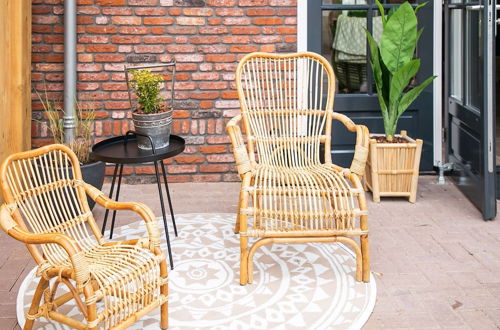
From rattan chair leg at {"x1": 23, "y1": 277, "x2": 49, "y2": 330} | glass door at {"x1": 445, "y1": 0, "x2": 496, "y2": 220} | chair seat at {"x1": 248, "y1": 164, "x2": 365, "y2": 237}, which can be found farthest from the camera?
glass door at {"x1": 445, "y1": 0, "x2": 496, "y2": 220}

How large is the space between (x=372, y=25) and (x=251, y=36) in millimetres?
865

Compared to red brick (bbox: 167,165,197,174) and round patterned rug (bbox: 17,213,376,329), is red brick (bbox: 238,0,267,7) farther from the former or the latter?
round patterned rug (bbox: 17,213,376,329)

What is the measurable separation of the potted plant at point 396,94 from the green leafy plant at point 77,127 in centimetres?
178

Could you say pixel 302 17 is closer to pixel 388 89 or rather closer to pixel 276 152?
pixel 388 89

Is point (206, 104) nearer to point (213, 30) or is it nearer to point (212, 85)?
point (212, 85)

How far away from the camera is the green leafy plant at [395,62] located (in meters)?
4.38

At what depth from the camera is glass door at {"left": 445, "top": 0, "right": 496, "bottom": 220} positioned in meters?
4.00

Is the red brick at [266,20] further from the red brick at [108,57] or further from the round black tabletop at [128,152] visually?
the round black tabletop at [128,152]

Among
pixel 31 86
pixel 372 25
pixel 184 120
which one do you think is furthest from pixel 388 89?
pixel 31 86

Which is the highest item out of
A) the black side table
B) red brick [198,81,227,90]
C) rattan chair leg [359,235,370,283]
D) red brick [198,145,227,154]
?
red brick [198,81,227,90]

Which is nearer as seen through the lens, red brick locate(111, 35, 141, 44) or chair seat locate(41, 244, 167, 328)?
chair seat locate(41, 244, 167, 328)

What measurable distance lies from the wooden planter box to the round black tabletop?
1464 mm

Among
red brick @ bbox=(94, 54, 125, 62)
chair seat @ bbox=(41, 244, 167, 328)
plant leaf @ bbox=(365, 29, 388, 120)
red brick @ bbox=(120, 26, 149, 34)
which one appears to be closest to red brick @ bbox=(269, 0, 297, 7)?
plant leaf @ bbox=(365, 29, 388, 120)

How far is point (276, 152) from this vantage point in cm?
389
